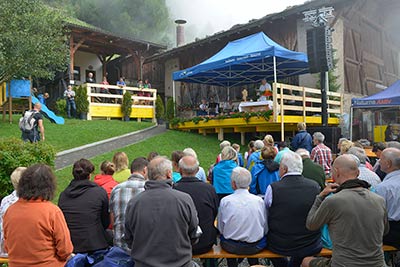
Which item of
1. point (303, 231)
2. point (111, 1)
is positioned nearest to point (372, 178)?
point (303, 231)

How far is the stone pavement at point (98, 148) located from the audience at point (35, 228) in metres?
6.00

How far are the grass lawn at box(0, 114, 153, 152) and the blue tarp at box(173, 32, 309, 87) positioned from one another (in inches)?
117

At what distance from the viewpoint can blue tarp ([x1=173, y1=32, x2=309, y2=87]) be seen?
468 inches

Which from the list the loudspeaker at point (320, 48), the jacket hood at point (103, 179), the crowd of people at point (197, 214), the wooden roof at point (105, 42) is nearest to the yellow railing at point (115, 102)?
the wooden roof at point (105, 42)

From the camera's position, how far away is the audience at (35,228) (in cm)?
279

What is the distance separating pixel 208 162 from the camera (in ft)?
33.6

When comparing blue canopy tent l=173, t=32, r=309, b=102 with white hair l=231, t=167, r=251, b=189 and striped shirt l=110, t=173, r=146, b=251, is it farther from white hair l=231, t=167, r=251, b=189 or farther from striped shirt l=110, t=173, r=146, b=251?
striped shirt l=110, t=173, r=146, b=251

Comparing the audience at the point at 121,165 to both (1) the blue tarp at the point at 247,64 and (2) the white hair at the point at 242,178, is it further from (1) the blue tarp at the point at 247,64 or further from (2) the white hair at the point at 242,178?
(1) the blue tarp at the point at 247,64

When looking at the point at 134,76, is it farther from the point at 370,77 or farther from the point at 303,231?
the point at 303,231

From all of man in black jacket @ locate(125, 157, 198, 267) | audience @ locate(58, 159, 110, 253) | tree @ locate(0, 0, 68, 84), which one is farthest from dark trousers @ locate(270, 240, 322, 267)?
tree @ locate(0, 0, 68, 84)

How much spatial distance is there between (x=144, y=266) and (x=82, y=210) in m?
1.10

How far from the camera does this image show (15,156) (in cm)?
614

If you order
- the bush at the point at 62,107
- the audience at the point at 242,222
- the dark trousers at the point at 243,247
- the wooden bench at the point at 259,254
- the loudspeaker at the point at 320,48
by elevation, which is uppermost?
the loudspeaker at the point at 320,48

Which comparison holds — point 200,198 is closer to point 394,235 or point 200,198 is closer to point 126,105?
point 394,235
